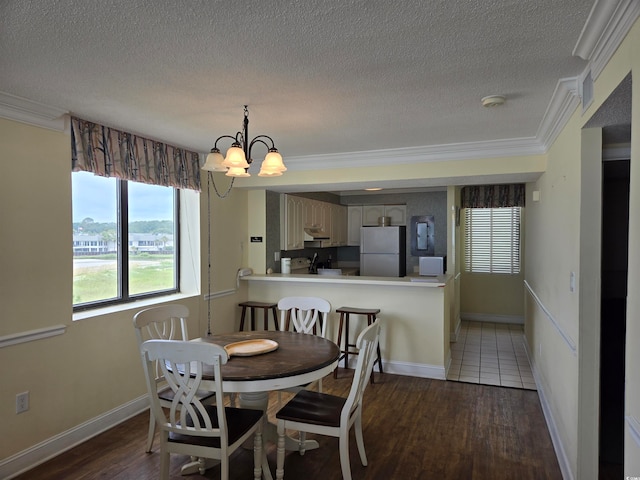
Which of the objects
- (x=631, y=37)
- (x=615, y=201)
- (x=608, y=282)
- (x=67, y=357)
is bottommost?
(x=67, y=357)

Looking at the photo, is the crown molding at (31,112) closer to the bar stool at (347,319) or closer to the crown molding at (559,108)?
the bar stool at (347,319)

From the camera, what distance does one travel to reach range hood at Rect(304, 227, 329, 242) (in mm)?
5898

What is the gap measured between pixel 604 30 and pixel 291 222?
422cm

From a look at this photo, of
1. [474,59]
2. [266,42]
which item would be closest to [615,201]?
[474,59]

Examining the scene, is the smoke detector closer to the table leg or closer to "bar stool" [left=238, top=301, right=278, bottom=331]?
the table leg

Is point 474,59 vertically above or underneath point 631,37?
above

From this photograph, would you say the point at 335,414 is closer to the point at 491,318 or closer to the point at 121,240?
the point at 121,240

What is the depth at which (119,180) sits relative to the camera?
11.5 ft

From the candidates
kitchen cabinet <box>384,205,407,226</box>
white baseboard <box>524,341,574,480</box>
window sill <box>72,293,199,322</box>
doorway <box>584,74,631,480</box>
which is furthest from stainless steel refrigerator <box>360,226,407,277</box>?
doorway <box>584,74,631,480</box>

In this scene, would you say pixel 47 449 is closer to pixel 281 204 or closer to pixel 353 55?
pixel 353 55

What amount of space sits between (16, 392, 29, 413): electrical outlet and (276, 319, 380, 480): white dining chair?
1652mm

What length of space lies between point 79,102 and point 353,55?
6.03 feet

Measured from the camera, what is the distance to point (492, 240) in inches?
279

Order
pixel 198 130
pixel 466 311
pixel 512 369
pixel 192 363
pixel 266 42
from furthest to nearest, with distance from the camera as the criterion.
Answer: pixel 466 311 < pixel 512 369 < pixel 198 130 < pixel 192 363 < pixel 266 42
